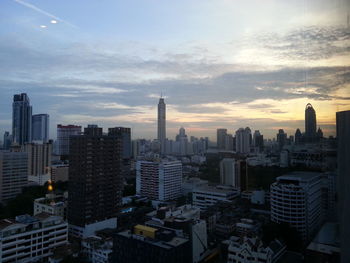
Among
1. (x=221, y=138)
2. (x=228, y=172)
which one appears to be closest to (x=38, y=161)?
(x=228, y=172)

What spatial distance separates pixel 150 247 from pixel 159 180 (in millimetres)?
5333

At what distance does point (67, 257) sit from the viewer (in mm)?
3812

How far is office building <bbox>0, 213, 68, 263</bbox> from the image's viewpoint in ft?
12.6

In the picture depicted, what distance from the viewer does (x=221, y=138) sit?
5.79 m

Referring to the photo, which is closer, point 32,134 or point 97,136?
point 97,136

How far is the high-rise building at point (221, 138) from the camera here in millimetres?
5344

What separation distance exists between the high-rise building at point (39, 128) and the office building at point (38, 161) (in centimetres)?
32

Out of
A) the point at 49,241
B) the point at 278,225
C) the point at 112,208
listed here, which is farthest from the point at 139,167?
the point at 278,225

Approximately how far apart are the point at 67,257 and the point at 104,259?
0.51 meters

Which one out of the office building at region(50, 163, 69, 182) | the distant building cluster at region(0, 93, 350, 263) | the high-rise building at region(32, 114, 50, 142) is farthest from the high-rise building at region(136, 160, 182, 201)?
the office building at region(50, 163, 69, 182)

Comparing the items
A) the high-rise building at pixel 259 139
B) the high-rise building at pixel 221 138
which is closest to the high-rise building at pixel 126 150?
the high-rise building at pixel 221 138

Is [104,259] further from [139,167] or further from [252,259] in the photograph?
[139,167]

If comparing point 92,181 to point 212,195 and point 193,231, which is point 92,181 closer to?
point 193,231

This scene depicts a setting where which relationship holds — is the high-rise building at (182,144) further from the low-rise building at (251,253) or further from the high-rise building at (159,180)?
the low-rise building at (251,253)
